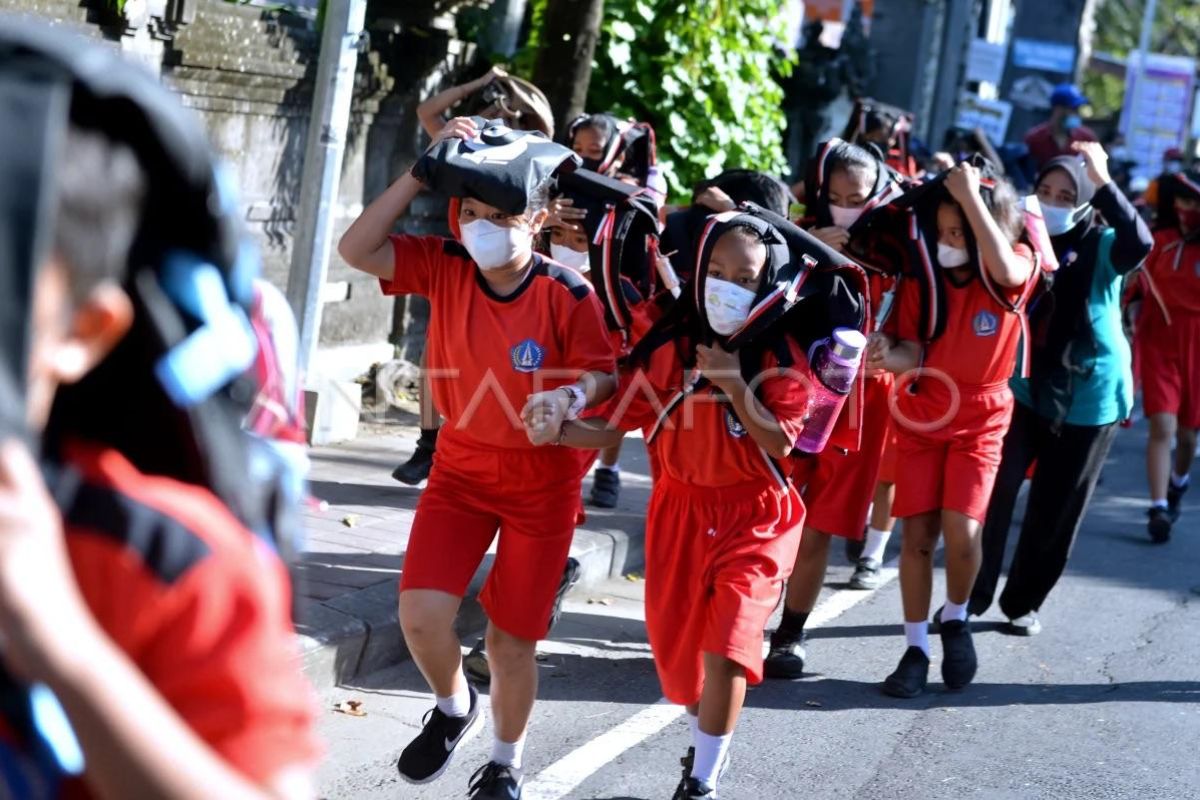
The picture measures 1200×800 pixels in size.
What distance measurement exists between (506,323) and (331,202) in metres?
3.22

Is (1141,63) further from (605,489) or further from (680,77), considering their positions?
(605,489)

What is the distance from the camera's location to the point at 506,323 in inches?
178

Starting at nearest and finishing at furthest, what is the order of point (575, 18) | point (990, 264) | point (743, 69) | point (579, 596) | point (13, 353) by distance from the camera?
point (13, 353)
point (990, 264)
point (579, 596)
point (575, 18)
point (743, 69)

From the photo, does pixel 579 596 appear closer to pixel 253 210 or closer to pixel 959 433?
pixel 959 433

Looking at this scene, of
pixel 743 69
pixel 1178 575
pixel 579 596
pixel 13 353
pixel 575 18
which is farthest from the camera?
pixel 743 69

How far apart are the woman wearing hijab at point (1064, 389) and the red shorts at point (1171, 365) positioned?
2.79 meters

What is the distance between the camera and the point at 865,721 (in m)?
5.74

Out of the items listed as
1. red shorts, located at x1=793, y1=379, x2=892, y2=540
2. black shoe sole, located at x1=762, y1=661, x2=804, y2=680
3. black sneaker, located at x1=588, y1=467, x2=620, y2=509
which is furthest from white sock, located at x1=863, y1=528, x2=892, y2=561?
black shoe sole, located at x1=762, y1=661, x2=804, y2=680

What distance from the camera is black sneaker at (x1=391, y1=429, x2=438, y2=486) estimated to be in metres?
7.50

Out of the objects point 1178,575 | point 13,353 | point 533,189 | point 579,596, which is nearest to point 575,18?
point 579,596

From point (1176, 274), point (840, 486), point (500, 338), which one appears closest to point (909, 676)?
point (840, 486)

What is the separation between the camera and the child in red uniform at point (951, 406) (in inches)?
237

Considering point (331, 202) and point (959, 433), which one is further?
point (331, 202)

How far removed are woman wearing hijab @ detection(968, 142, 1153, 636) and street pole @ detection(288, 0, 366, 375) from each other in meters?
3.01
